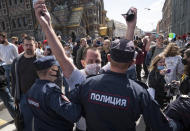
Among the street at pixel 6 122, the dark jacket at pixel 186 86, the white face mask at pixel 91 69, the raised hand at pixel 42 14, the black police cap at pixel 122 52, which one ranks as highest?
the raised hand at pixel 42 14

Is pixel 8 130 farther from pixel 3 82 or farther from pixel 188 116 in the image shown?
pixel 188 116

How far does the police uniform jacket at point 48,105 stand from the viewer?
157cm

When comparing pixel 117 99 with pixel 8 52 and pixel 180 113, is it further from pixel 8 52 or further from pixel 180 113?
pixel 8 52

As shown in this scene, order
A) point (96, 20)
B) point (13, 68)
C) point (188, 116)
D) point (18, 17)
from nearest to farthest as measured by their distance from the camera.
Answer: point (188, 116), point (13, 68), point (18, 17), point (96, 20)

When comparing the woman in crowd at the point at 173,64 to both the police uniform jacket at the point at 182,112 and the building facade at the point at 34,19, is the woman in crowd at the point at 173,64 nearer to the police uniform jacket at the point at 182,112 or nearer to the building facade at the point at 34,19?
the police uniform jacket at the point at 182,112

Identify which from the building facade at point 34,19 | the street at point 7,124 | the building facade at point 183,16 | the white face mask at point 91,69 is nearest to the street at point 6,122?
the street at point 7,124

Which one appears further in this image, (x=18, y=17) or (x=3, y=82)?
(x=18, y=17)

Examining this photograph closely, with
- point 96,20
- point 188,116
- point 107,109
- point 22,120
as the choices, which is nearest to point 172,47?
point 188,116

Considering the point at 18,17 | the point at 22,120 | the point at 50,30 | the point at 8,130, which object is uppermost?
the point at 18,17

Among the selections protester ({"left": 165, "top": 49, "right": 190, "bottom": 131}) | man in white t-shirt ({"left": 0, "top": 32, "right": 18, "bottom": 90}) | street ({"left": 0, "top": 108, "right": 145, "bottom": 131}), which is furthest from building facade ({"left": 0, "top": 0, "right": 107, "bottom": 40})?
protester ({"left": 165, "top": 49, "right": 190, "bottom": 131})

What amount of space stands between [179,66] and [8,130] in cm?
465

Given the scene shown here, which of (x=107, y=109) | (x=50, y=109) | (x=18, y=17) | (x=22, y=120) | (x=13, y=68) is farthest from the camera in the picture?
(x=18, y=17)

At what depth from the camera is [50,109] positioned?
1711 millimetres

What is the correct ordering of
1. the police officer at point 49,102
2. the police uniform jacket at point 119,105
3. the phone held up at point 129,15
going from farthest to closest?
the phone held up at point 129,15, the police officer at point 49,102, the police uniform jacket at point 119,105
